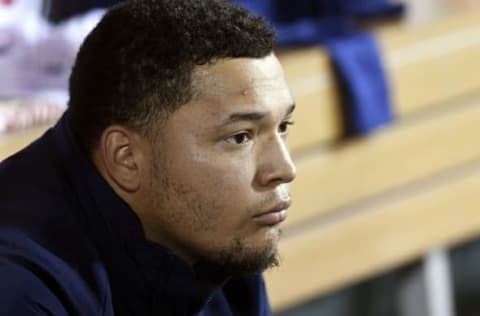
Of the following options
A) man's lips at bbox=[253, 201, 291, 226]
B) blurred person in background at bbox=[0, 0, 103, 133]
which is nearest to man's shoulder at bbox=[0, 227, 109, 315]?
man's lips at bbox=[253, 201, 291, 226]

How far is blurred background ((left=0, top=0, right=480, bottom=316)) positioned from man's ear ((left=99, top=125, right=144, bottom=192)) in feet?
2.88

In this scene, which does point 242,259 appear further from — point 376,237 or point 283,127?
point 376,237

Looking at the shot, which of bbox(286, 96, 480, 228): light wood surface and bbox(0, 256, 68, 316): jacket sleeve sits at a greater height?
bbox(286, 96, 480, 228): light wood surface

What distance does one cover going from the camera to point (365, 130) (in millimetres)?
1943

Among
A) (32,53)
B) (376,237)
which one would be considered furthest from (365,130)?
(32,53)

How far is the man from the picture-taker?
30.7 inches

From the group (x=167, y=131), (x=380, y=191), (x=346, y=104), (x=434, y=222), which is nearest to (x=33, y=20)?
(x=346, y=104)

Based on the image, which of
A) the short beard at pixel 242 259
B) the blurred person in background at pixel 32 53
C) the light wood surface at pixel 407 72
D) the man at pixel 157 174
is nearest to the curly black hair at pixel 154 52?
the man at pixel 157 174

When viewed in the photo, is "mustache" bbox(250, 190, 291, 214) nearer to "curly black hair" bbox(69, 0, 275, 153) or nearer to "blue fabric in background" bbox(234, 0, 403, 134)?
"curly black hair" bbox(69, 0, 275, 153)

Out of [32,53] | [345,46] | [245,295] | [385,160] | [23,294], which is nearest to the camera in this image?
[23,294]

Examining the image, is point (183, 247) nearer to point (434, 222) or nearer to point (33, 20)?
point (33, 20)

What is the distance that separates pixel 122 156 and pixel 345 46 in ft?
3.71

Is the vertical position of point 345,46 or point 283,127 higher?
point 345,46

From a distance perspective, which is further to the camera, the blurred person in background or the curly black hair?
the blurred person in background
